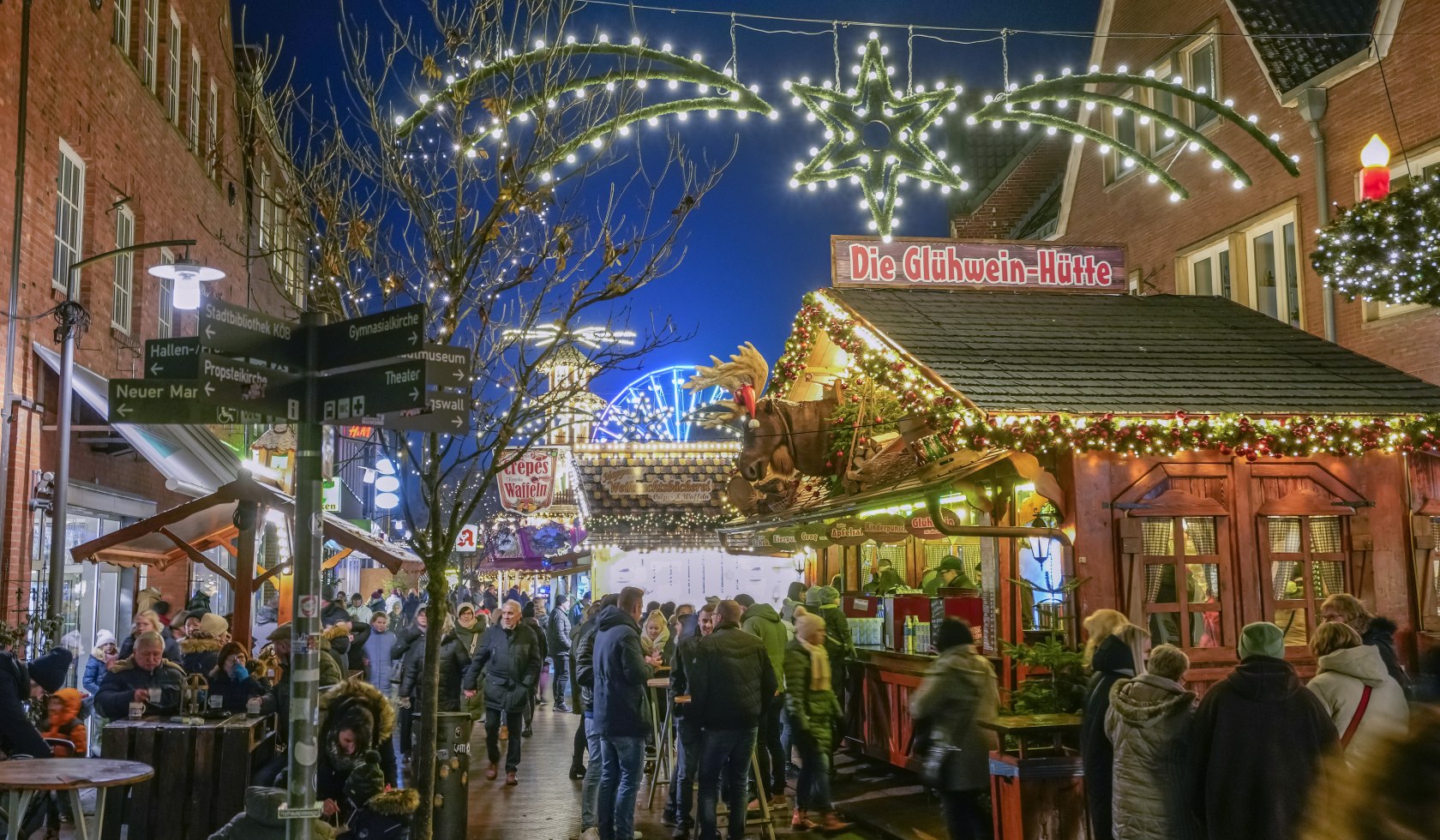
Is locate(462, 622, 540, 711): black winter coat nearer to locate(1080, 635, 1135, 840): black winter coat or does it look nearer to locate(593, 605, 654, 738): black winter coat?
locate(593, 605, 654, 738): black winter coat

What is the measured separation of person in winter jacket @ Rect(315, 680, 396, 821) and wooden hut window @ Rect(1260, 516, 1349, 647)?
8085mm

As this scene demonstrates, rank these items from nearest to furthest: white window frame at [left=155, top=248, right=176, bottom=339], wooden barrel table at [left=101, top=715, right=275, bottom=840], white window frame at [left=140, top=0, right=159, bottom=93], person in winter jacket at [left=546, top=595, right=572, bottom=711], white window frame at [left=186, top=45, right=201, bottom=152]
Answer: wooden barrel table at [left=101, top=715, right=275, bottom=840] < white window frame at [left=140, top=0, right=159, bottom=93] < white window frame at [left=155, top=248, right=176, bottom=339] < white window frame at [left=186, top=45, right=201, bottom=152] < person in winter jacket at [left=546, top=595, right=572, bottom=711]

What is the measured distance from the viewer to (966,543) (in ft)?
56.8

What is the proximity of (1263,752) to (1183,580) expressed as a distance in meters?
5.37

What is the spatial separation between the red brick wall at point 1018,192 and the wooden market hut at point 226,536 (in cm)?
1727

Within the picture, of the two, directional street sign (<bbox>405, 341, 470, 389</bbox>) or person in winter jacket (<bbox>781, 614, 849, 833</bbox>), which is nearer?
directional street sign (<bbox>405, 341, 470, 389</bbox>)

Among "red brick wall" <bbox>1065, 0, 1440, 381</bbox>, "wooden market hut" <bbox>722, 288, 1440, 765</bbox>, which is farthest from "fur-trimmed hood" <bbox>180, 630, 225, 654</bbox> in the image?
"red brick wall" <bbox>1065, 0, 1440, 381</bbox>

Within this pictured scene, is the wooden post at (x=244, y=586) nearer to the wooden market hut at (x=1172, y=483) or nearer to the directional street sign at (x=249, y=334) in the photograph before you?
the wooden market hut at (x=1172, y=483)

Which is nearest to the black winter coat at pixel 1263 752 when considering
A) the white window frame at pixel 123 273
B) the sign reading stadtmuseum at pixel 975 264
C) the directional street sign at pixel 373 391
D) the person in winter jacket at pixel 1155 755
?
the person in winter jacket at pixel 1155 755

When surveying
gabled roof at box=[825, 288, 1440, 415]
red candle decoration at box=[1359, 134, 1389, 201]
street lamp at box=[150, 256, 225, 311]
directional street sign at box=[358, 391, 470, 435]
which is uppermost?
red candle decoration at box=[1359, 134, 1389, 201]

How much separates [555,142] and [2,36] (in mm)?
6979

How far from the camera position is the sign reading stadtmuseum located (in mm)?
14922

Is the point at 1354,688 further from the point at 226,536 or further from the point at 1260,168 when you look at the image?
the point at 226,536

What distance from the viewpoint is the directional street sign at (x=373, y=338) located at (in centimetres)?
539
